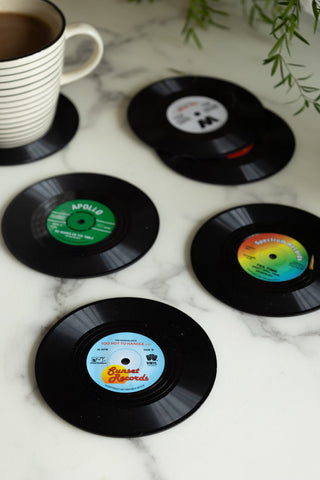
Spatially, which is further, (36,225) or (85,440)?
(36,225)

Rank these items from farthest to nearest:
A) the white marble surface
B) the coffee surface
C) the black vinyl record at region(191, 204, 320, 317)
Result: the coffee surface < the black vinyl record at region(191, 204, 320, 317) < the white marble surface

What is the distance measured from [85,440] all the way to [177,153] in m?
0.44

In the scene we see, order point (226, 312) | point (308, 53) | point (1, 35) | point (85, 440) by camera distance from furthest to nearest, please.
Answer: point (308, 53) → point (1, 35) → point (226, 312) → point (85, 440)

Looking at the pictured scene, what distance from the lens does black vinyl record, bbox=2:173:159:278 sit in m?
0.82

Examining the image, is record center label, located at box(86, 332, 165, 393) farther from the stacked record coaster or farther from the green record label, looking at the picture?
the stacked record coaster

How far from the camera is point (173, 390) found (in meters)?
0.70

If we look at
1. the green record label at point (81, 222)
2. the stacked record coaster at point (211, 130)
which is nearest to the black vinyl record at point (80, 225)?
the green record label at point (81, 222)

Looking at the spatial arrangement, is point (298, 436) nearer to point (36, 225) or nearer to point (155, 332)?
point (155, 332)

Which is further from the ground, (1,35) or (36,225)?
(1,35)

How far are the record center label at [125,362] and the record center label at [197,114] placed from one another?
14.4 inches

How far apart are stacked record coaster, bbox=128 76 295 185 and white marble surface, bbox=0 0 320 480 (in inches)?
0.7

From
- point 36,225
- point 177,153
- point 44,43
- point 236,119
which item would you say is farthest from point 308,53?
point 36,225

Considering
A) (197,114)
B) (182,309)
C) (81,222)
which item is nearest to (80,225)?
(81,222)

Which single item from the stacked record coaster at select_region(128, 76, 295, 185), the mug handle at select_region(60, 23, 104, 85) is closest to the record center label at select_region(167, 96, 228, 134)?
the stacked record coaster at select_region(128, 76, 295, 185)
